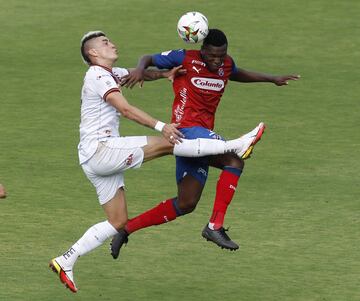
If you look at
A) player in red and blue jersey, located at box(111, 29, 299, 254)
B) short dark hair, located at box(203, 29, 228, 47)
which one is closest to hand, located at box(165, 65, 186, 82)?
player in red and blue jersey, located at box(111, 29, 299, 254)

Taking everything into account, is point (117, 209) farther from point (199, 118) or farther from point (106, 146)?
point (199, 118)

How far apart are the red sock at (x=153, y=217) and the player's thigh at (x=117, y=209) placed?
873 mm

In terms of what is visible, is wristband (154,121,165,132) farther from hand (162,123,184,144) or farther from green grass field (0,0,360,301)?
green grass field (0,0,360,301)

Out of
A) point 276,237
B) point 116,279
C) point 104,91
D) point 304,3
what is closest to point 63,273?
point 116,279

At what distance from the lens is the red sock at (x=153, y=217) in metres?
14.8

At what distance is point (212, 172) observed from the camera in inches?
758

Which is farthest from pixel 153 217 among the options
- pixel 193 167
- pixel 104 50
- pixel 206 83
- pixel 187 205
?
pixel 104 50

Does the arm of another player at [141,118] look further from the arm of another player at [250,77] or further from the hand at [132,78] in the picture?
the arm of another player at [250,77]

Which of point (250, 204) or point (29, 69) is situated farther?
point (29, 69)

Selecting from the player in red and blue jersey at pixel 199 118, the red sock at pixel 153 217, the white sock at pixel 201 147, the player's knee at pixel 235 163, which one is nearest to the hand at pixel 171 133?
the white sock at pixel 201 147

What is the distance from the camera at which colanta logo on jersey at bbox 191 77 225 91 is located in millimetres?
14383

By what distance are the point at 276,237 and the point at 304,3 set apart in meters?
14.1

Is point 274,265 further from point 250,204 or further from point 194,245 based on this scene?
point 250,204

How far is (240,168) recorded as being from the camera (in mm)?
14156
